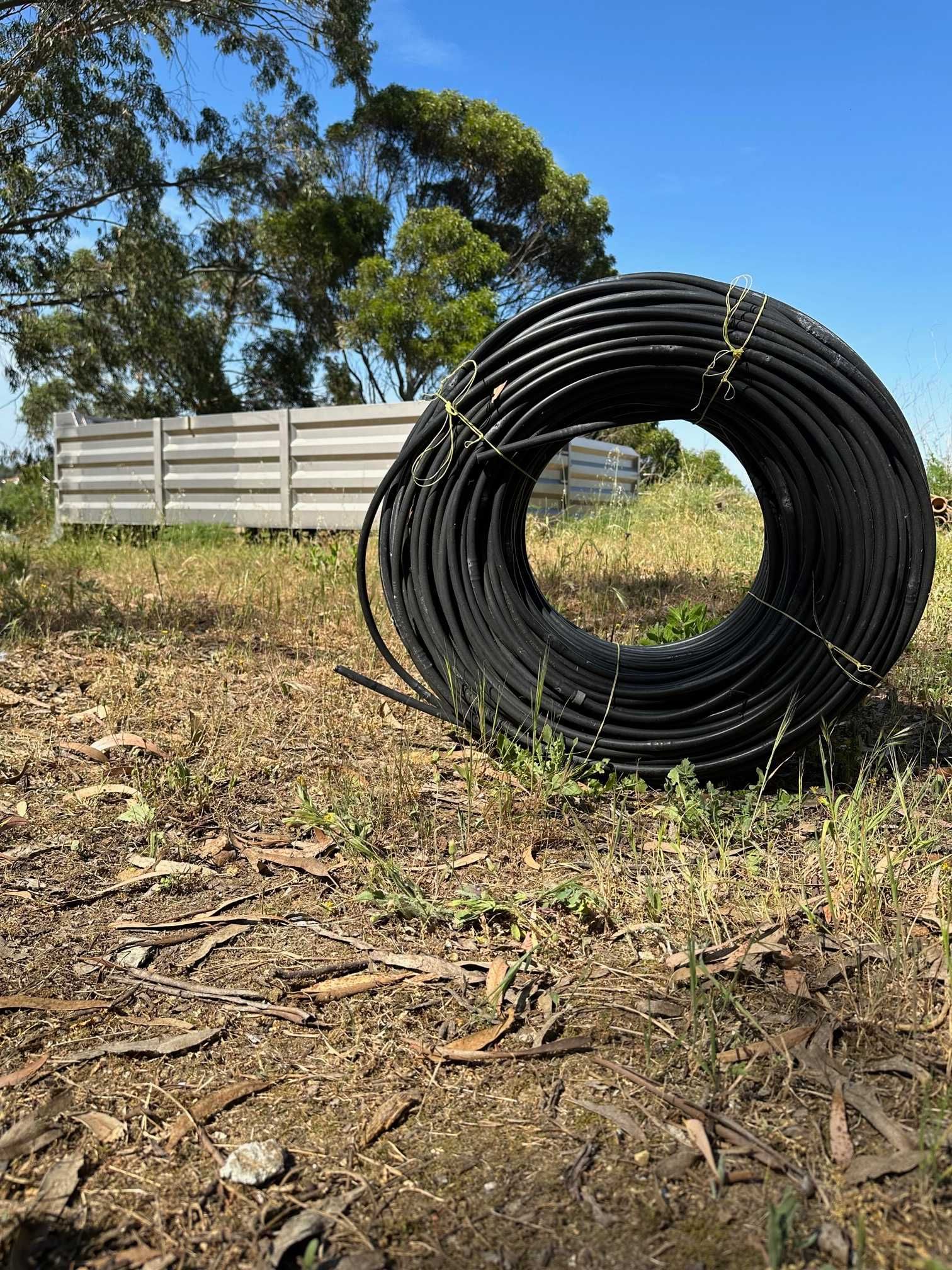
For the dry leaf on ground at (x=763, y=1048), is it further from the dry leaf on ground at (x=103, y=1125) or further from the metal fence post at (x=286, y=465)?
the metal fence post at (x=286, y=465)

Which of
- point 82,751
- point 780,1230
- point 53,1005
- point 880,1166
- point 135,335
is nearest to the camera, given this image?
point 780,1230

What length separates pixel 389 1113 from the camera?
1.55m

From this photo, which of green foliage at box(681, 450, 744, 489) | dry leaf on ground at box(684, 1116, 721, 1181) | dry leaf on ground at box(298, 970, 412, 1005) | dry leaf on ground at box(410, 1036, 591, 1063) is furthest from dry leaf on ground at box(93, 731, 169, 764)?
green foliage at box(681, 450, 744, 489)

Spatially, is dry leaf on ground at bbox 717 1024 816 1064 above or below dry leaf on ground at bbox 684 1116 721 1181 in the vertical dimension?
above

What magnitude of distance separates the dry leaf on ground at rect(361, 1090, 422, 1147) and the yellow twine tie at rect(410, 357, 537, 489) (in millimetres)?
1930

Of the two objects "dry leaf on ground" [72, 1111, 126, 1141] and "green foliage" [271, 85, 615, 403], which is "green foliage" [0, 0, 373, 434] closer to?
"green foliage" [271, 85, 615, 403]

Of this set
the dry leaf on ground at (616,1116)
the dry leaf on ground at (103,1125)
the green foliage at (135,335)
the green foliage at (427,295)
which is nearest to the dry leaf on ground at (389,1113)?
the dry leaf on ground at (616,1116)

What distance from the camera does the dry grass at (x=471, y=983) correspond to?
1.33 metres

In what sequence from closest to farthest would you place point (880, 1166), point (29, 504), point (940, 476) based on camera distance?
point (880, 1166)
point (940, 476)
point (29, 504)

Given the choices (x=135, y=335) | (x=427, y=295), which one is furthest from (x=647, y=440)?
(x=135, y=335)

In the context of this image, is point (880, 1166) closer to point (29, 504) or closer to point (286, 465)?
point (286, 465)

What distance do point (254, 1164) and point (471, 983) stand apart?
618mm

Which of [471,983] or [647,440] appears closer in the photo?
[471,983]

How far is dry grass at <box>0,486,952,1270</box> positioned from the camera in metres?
1.33
